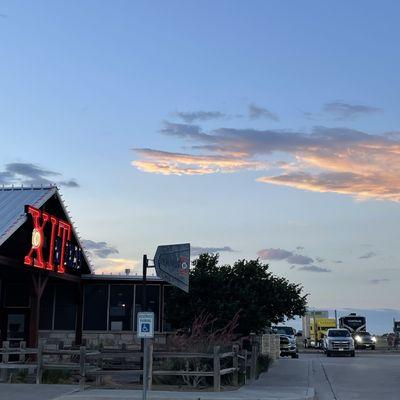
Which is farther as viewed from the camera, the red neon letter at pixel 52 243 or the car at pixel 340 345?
the car at pixel 340 345

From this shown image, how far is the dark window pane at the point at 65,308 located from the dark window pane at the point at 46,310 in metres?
0.27

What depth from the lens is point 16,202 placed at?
27.7m

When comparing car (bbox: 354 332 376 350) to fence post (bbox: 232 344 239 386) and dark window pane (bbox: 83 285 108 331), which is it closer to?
dark window pane (bbox: 83 285 108 331)

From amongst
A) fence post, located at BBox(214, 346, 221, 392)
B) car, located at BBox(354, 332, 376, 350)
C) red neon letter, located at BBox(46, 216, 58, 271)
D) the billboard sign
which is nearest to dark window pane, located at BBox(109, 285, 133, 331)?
red neon letter, located at BBox(46, 216, 58, 271)

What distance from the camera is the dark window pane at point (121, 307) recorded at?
31.1 meters

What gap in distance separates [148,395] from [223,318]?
10.9 metres

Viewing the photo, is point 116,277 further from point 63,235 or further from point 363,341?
point 363,341

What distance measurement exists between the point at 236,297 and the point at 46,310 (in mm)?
9058

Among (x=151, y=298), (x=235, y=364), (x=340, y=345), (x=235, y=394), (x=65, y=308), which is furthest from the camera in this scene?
(x=340, y=345)

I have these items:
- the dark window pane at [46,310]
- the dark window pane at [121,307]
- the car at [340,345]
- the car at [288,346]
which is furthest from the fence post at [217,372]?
the car at [288,346]

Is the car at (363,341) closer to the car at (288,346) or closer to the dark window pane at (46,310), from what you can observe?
the car at (288,346)

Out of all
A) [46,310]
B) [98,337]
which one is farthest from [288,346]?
[46,310]

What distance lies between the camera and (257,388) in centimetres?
1988

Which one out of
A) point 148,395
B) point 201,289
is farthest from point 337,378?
point 148,395
